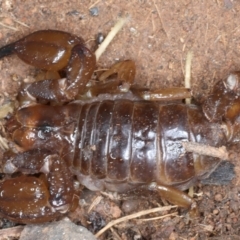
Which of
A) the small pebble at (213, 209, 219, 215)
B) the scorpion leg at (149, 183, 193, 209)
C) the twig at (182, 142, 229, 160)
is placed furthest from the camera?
the small pebble at (213, 209, 219, 215)

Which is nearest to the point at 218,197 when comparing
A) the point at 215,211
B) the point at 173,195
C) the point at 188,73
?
the point at 215,211

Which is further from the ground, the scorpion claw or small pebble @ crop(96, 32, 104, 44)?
small pebble @ crop(96, 32, 104, 44)

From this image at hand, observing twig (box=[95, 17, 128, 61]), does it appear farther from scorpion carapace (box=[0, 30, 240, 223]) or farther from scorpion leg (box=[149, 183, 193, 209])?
scorpion leg (box=[149, 183, 193, 209])

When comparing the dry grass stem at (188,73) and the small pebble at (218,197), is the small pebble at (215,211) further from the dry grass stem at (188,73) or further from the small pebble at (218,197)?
the dry grass stem at (188,73)

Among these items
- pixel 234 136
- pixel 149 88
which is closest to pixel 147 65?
pixel 149 88

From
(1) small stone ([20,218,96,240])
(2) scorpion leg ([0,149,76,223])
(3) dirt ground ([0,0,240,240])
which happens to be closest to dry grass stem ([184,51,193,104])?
(3) dirt ground ([0,0,240,240])

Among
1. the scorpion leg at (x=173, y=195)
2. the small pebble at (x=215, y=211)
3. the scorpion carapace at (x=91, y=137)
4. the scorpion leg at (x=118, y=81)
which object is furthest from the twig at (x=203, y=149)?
the scorpion leg at (x=118, y=81)

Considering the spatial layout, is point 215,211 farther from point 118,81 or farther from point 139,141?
point 118,81
